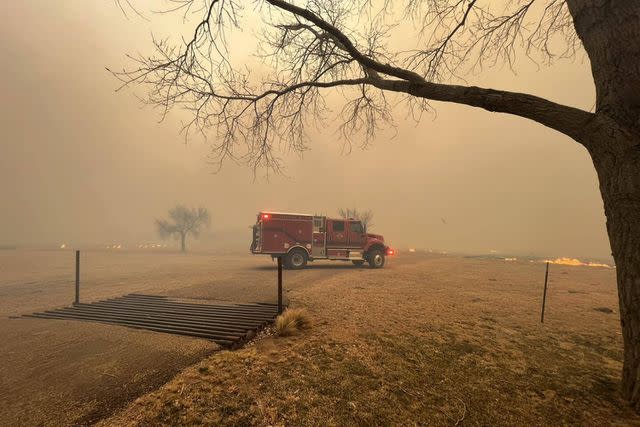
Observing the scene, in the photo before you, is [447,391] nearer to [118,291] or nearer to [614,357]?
[614,357]

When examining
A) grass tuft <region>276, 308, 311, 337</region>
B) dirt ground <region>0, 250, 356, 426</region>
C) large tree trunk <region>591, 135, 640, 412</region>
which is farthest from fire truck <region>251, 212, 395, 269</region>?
large tree trunk <region>591, 135, 640, 412</region>

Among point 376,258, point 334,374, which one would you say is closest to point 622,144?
point 334,374

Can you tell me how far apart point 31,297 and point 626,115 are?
596 inches

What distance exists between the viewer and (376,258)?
57.1ft

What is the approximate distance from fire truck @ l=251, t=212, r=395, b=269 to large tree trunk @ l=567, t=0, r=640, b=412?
13.6m

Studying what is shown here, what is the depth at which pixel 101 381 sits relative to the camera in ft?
10.4

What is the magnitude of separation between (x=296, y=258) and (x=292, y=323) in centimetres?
1136

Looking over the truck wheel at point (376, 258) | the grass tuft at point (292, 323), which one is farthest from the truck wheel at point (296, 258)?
the grass tuft at point (292, 323)

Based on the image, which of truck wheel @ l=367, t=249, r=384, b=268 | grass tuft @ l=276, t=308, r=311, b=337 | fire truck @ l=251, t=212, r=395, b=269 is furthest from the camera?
truck wheel @ l=367, t=249, r=384, b=268

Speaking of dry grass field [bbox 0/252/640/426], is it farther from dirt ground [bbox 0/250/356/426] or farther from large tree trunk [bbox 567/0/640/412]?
large tree trunk [bbox 567/0/640/412]

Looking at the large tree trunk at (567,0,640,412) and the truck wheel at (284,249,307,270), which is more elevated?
the large tree trunk at (567,0,640,412)

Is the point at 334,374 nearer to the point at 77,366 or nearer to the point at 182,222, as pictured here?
the point at 77,366

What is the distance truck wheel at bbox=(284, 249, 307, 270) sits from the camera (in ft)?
53.0

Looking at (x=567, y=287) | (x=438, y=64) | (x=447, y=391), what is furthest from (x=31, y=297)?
(x=567, y=287)
